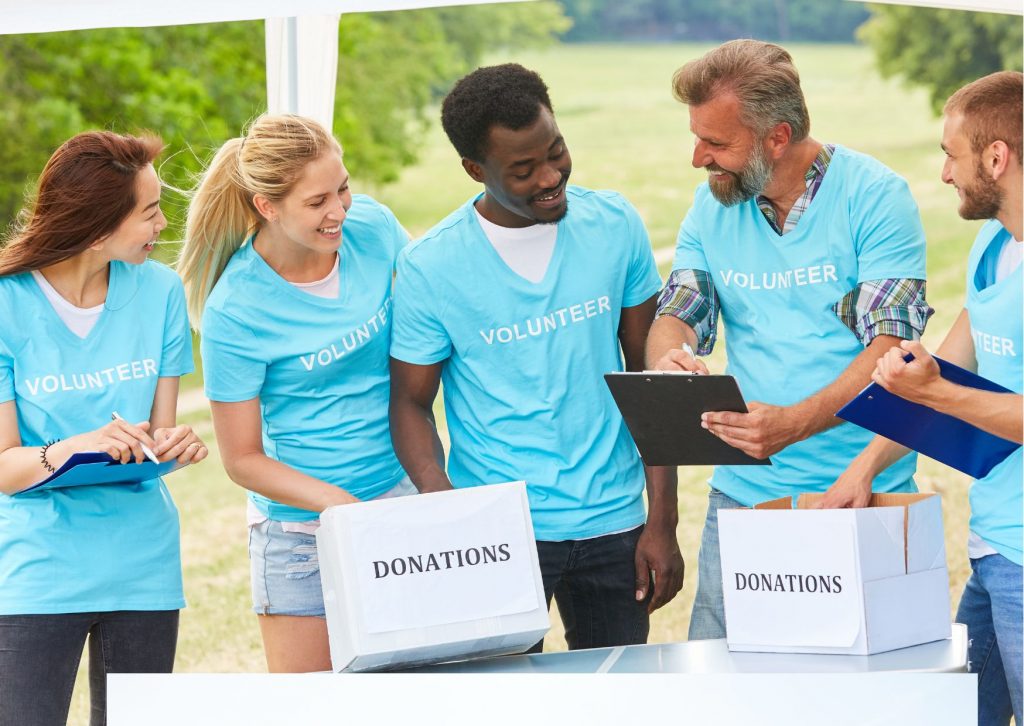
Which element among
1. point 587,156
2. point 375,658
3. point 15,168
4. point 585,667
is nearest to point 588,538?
point 585,667

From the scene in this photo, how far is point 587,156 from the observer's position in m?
16.4

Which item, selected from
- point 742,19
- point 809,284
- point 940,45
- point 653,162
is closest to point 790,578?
point 809,284

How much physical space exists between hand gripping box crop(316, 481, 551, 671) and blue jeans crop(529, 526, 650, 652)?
401mm

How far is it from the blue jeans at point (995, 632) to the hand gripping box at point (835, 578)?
0.34ft

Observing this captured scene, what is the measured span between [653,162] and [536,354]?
540 inches

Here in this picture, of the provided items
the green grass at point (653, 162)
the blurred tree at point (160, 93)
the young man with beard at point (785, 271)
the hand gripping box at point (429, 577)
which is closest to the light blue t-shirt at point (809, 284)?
the young man with beard at point (785, 271)

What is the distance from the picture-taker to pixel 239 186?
271cm

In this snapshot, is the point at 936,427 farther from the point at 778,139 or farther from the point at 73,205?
the point at 73,205

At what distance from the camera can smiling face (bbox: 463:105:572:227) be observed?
2.61 meters

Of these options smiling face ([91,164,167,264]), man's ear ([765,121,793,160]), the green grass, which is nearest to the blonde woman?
smiling face ([91,164,167,264])

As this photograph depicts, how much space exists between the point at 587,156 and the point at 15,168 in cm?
766

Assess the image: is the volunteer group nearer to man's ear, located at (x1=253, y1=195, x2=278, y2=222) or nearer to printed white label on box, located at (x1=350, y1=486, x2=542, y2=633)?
man's ear, located at (x1=253, y1=195, x2=278, y2=222)

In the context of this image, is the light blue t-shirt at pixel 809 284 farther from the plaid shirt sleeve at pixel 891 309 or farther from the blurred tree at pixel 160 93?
the blurred tree at pixel 160 93

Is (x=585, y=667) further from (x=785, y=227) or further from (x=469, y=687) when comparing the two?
(x=785, y=227)
